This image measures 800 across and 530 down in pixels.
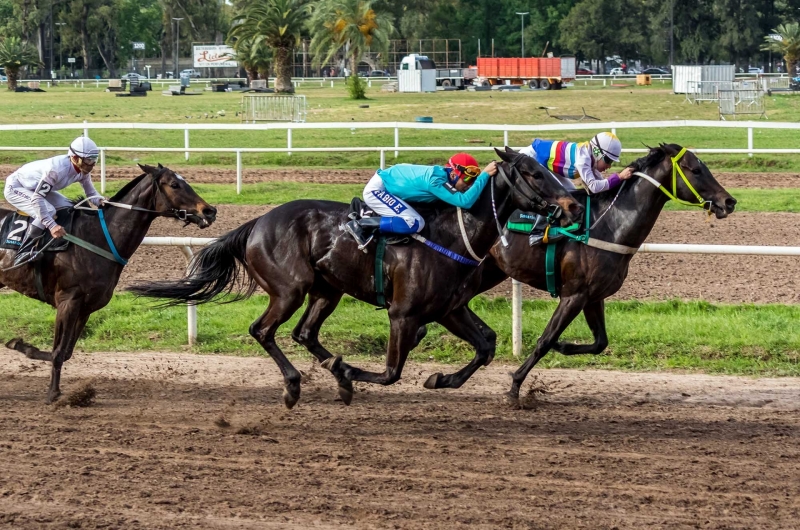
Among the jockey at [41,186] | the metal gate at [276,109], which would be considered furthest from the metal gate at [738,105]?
the jockey at [41,186]

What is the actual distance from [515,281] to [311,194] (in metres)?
7.93

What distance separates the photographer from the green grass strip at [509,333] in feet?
26.4

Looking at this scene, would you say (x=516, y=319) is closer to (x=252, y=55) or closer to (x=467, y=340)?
(x=467, y=340)

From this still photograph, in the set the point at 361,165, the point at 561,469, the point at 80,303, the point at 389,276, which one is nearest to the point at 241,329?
the point at 80,303

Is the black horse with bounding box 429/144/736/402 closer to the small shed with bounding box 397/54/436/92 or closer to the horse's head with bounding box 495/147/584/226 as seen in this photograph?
the horse's head with bounding box 495/147/584/226

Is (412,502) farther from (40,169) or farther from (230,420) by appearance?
(40,169)

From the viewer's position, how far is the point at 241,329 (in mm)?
8898

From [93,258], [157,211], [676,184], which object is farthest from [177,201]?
[676,184]

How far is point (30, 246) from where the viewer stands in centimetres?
713

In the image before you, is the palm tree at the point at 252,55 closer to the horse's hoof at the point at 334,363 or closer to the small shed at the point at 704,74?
the small shed at the point at 704,74

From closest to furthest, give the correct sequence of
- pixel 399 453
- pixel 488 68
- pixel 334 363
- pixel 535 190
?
pixel 399 453 → pixel 535 190 → pixel 334 363 → pixel 488 68

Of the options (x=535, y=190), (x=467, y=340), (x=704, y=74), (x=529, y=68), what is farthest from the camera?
(x=529, y=68)

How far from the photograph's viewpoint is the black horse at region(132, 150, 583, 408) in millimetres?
6375

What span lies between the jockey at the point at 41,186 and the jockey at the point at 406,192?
6.13ft
